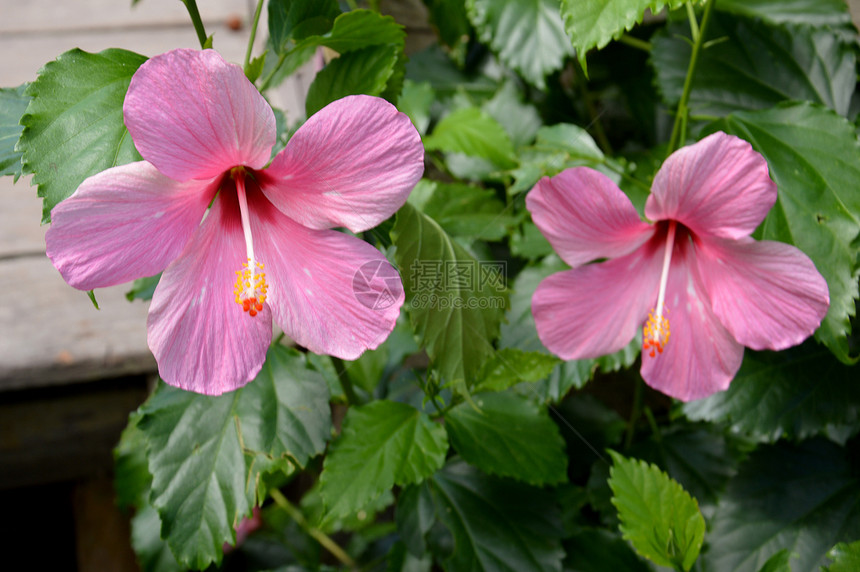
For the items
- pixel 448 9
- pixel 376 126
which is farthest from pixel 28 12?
pixel 376 126

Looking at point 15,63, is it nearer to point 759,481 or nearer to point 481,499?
point 481,499

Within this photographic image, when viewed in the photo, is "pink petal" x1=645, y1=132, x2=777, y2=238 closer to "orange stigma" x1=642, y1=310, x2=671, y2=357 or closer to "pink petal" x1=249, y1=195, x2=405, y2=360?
"orange stigma" x1=642, y1=310, x2=671, y2=357

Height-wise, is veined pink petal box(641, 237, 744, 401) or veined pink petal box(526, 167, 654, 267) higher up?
veined pink petal box(526, 167, 654, 267)

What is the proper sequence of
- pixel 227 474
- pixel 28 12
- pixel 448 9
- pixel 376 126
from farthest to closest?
pixel 28 12 < pixel 448 9 < pixel 227 474 < pixel 376 126

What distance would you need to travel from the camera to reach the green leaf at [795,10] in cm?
94

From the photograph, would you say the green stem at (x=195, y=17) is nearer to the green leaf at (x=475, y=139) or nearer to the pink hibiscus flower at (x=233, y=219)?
the pink hibiscus flower at (x=233, y=219)

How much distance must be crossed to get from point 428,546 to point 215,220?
0.52m

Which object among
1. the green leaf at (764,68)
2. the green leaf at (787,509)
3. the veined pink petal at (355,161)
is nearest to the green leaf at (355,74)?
the veined pink petal at (355,161)

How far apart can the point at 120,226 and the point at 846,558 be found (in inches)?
28.8

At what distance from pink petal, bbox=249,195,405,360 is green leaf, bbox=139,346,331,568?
0.17 metres

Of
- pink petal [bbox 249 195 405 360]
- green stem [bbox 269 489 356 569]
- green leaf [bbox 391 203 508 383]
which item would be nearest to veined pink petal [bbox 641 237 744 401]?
green leaf [bbox 391 203 508 383]

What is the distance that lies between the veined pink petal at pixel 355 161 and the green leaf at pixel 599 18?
0.63 feet

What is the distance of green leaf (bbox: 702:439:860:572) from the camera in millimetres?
808

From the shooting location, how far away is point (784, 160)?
27.9 inches
